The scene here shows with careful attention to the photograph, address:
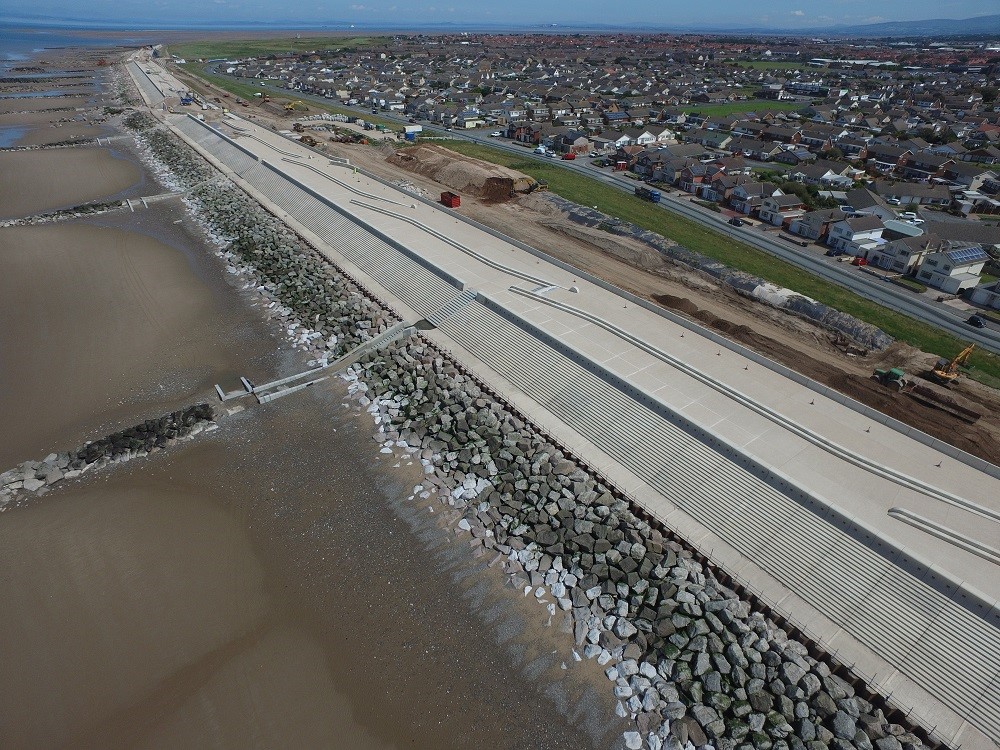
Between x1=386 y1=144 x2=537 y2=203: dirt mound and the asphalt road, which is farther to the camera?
x1=386 y1=144 x2=537 y2=203: dirt mound

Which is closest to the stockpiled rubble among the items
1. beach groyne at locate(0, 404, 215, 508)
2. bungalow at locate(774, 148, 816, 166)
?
beach groyne at locate(0, 404, 215, 508)

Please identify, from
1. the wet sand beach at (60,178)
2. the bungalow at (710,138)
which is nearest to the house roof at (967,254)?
the bungalow at (710,138)

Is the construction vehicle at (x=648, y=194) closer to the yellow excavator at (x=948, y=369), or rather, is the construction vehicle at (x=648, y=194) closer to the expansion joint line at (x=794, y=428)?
the expansion joint line at (x=794, y=428)

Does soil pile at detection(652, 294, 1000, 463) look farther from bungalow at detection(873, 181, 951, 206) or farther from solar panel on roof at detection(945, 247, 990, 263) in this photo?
bungalow at detection(873, 181, 951, 206)

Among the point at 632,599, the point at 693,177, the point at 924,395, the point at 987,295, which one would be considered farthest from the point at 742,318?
the point at 693,177

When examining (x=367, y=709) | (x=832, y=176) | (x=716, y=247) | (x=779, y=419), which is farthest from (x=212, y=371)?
(x=832, y=176)

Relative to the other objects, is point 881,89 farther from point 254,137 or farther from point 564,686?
point 564,686
